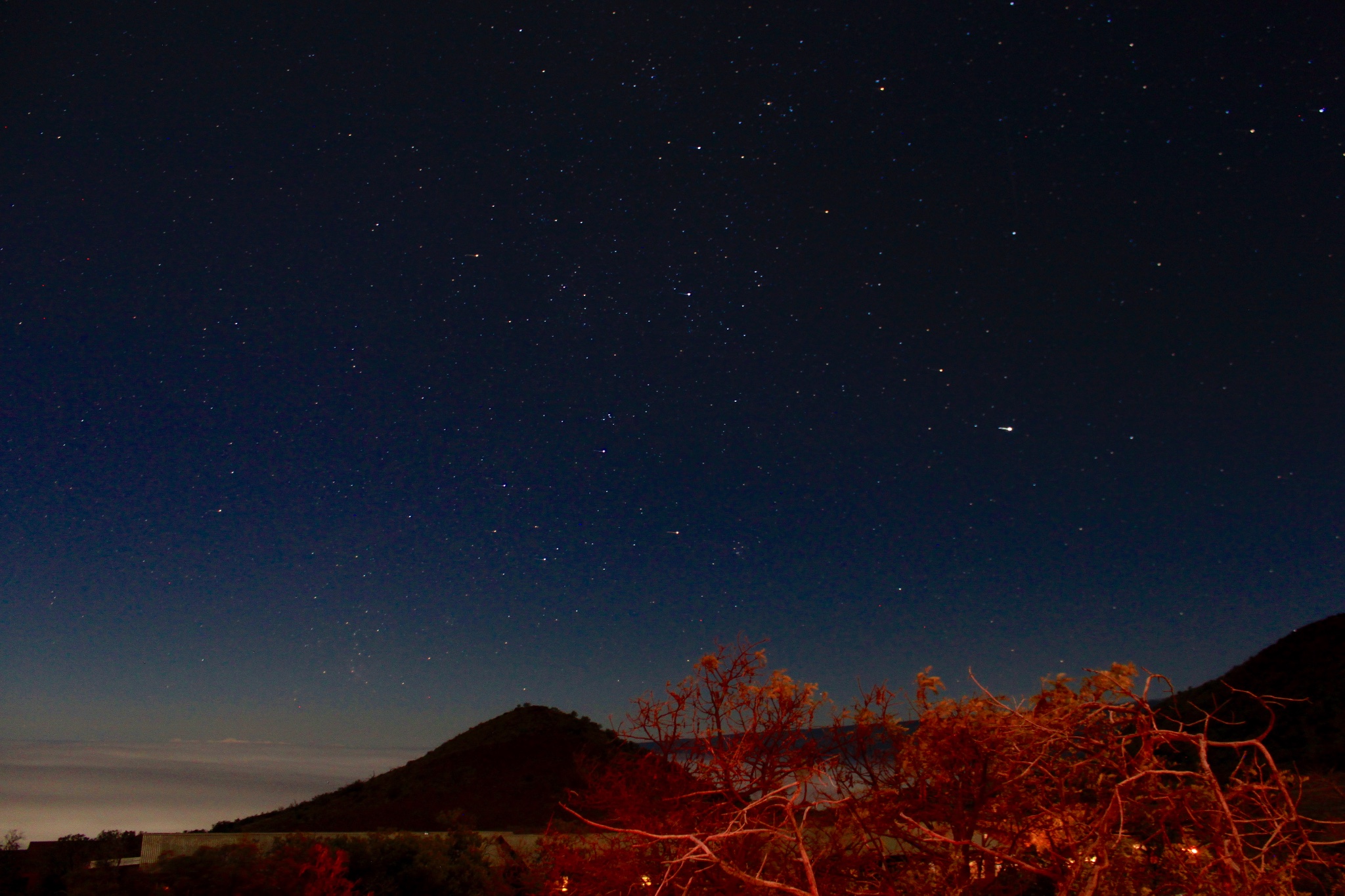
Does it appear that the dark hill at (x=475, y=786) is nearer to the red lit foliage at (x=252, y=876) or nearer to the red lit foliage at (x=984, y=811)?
the red lit foliage at (x=252, y=876)

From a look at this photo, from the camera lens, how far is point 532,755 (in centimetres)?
3400

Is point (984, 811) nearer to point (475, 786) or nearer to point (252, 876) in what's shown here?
point (252, 876)

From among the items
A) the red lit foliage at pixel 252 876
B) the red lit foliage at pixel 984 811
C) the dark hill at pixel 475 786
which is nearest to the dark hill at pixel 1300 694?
the red lit foliage at pixel 984 811

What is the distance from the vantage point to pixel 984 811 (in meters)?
3.26

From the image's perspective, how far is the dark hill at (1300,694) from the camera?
2275cm

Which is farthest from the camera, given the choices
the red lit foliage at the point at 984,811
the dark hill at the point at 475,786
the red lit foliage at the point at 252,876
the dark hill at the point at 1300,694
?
the dark hill at the point at 475,786

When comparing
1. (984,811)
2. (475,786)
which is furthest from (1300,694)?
(984,811)

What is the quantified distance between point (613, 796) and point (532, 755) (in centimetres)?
2788

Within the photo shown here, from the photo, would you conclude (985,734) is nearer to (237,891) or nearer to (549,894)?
(549,894)

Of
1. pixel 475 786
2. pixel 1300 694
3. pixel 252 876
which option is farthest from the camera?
pixel 475 786

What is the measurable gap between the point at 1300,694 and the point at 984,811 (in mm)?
33020

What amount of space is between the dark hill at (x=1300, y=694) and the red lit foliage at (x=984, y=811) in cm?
1771

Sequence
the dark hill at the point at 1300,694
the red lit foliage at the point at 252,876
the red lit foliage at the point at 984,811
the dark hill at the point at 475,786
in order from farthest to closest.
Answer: the dark hill at the point at 475,786 < the dark hill at the point at 1300,694 < the red lit foliage at the point at 252,876 < the red lit foliage at the point at 984,811

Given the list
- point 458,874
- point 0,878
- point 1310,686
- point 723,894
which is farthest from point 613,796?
point 1310,686
